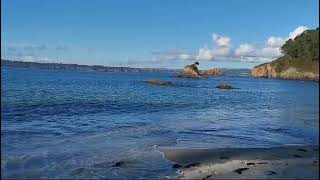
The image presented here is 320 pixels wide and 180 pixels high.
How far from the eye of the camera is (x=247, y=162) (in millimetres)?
21000

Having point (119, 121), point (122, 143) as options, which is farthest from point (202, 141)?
point (119, 121)

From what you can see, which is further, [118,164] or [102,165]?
[118,164]

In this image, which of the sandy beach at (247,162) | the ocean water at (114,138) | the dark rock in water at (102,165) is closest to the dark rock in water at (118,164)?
the ocean water at (114,138)

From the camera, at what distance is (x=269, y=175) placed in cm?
1781

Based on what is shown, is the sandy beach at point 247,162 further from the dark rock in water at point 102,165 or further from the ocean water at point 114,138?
the dark rock in water at point 102,165

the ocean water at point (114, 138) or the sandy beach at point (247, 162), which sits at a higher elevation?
the sandy beach at point (247, 162)

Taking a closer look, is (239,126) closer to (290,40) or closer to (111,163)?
(111,163)

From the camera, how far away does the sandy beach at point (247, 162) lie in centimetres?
1808

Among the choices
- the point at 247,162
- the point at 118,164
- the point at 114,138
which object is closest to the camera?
the point at 247,162

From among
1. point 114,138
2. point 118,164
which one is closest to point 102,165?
point 118,164

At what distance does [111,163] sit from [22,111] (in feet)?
83.4

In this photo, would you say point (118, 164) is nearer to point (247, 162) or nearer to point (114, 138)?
point (247, 162)

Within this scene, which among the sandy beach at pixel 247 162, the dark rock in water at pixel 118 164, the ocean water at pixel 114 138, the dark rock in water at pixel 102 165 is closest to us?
the sandy beach at pixel 247 162

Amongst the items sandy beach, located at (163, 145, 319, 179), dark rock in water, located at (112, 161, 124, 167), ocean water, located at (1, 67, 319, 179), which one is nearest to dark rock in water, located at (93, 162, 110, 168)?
ocean water, located at (1, 67, 319, 179)
